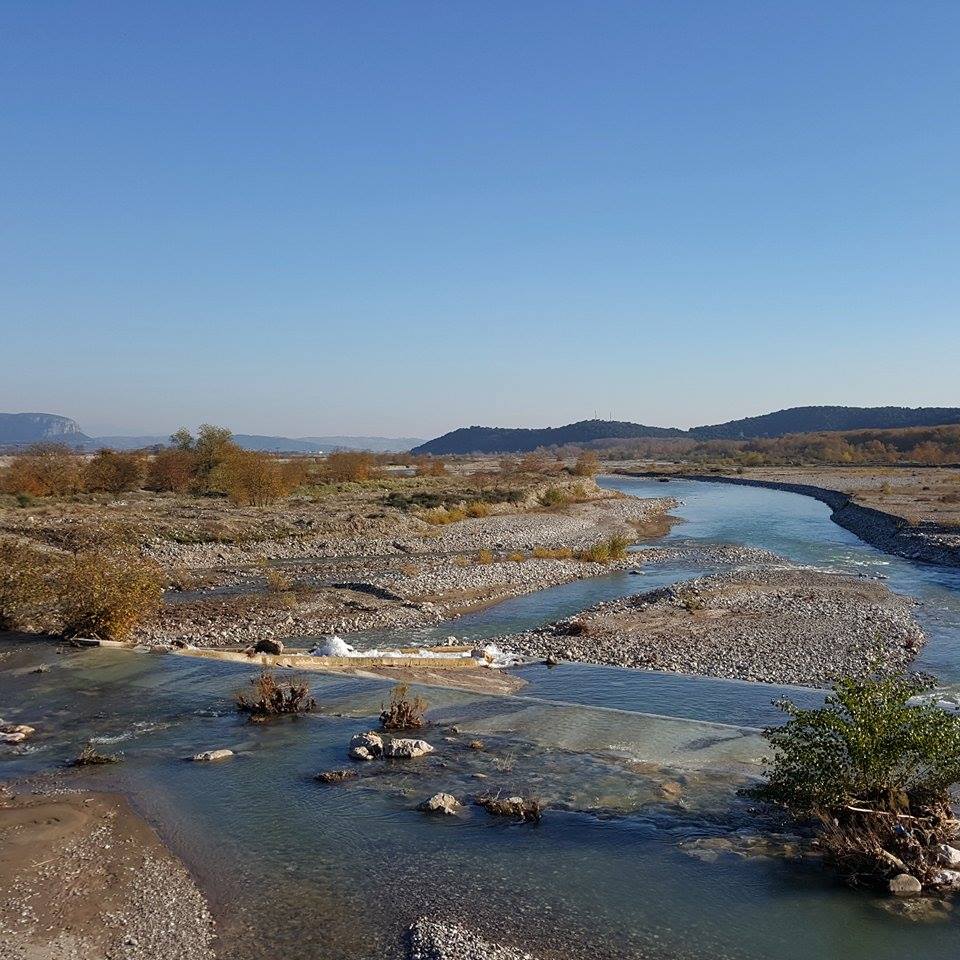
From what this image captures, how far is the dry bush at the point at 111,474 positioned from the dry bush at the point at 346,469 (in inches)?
728

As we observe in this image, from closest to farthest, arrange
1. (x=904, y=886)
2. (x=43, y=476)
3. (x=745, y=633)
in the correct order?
(x=904, y=886) → (x=745, y=633) → (x=43, y=476)

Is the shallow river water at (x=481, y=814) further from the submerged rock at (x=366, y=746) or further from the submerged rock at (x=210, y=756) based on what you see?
the submerged rock at (x=366, y=746)

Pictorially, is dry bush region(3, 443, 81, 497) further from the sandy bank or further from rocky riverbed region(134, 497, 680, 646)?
the sandy bank

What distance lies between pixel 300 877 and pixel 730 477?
107 meters

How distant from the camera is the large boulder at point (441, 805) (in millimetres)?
10695

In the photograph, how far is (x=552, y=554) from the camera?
37.6 meters

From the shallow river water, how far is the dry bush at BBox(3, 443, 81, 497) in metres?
38.2

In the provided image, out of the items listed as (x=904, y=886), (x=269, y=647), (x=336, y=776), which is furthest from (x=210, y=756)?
(x=904, y=886)

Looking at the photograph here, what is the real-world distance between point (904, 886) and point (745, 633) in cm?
1440

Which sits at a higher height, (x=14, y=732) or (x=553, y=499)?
(x=553, y=499)

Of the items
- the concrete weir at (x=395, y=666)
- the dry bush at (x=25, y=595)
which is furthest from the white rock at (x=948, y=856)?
the dry bush at (x=25, y=595)

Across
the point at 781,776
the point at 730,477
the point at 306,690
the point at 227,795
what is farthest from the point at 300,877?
the point at 730,477

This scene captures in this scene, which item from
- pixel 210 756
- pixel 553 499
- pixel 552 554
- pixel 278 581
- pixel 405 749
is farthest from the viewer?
pixel 553 499

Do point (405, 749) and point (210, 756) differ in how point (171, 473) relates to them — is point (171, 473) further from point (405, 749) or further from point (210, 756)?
point (405, 749)
